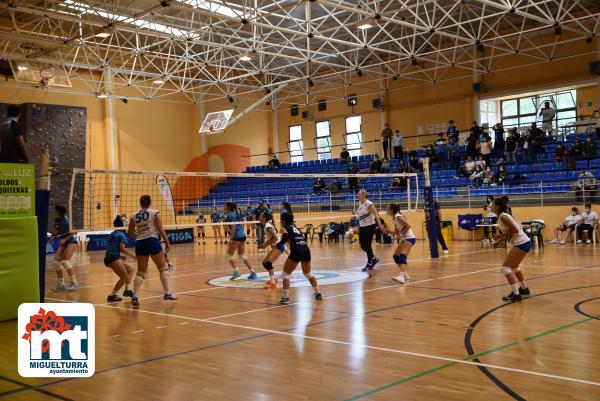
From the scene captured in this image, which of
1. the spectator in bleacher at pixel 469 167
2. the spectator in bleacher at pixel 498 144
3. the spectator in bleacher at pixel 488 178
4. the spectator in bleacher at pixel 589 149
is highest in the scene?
the spectator in bleacher at pixel 498 144

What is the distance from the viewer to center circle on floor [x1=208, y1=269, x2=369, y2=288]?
12.0 m

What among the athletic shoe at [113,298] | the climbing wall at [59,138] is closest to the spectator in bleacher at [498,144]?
the climbing wall at [59,138]

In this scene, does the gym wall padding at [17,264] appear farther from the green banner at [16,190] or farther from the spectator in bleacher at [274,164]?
the spectator in bleacher at [274,164]

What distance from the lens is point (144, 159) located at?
1302 inches

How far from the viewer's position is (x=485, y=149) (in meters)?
24.6

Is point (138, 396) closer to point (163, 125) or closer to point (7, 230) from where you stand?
point (7, 230)

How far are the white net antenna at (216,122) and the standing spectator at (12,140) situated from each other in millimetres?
21869

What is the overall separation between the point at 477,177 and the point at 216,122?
13483 millimetres

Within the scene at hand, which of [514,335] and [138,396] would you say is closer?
[138,396]

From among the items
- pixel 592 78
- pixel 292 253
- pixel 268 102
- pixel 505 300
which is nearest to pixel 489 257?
pixel 505 300

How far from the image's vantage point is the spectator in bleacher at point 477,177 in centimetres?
2378

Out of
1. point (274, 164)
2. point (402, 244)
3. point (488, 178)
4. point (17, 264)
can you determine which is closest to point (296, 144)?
point (274, 164)

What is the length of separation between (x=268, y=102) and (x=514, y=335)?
99.4 feet

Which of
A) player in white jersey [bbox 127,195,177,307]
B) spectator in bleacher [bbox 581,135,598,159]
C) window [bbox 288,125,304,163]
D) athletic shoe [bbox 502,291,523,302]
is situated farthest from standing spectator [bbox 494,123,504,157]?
player in white jersey [bbox 127,195,177,307]
